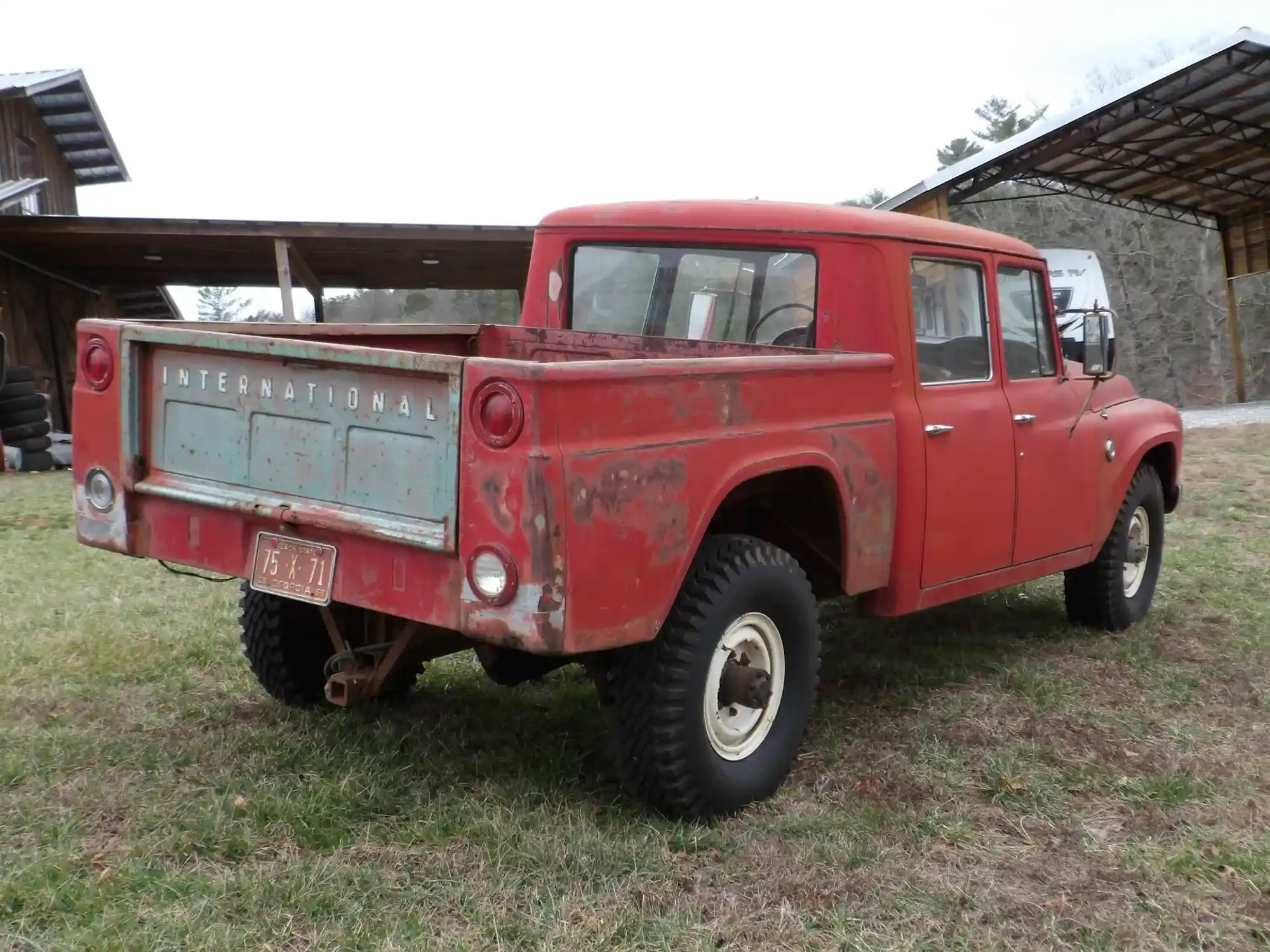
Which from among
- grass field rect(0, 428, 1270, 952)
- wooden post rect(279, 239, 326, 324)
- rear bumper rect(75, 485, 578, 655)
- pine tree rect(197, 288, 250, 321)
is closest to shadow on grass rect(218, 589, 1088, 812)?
grass field rect(0, 428, 1270, 952)

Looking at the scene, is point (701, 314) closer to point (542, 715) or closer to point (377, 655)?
point (542, 715)

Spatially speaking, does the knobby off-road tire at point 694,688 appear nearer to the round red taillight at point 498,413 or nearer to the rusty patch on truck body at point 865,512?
the rusty patch on truck body at point 865,512

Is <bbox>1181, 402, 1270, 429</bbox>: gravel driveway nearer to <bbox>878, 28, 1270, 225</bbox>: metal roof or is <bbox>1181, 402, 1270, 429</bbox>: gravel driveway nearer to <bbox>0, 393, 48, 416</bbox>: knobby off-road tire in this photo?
<bbox>878, 28, 1270, 225</bbox>: metal roof

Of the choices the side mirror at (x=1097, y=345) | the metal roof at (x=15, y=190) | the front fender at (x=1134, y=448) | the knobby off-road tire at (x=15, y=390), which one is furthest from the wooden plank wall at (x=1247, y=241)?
the metal roof at (x=15, y=190)

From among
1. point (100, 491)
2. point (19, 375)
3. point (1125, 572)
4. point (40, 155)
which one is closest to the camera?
point (100, 491)

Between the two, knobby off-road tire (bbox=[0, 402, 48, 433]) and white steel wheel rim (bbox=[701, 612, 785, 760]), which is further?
knobby off-road tire (bbox=[0, 402, 48, 433])

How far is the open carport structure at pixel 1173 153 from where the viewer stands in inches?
568

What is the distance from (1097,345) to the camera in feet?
16.2

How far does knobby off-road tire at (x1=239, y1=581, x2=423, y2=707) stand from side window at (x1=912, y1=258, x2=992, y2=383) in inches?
84.3

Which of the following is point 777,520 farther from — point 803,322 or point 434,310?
point 434,310

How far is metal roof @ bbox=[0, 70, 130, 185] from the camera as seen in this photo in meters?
19.2

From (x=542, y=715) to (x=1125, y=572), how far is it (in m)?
3.04

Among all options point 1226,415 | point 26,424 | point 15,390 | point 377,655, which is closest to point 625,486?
point 377,655

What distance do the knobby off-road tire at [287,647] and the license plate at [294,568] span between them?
80 cm
